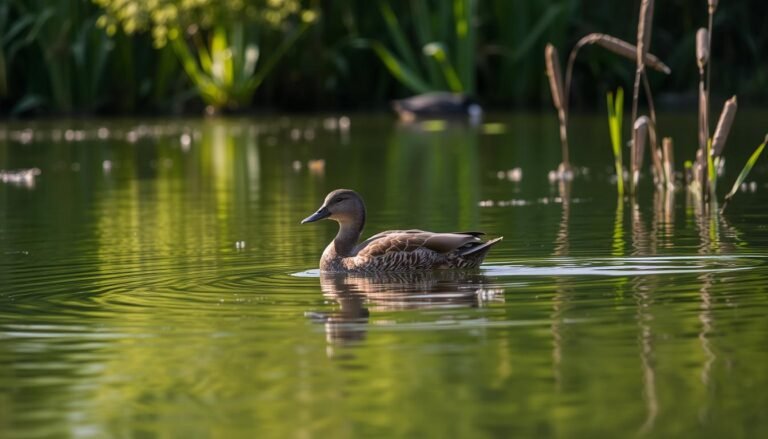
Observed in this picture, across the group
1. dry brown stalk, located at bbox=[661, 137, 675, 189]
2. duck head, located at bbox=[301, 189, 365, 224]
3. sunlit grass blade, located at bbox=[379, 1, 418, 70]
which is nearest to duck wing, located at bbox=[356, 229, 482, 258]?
duck head, located at bbox=[301, 189, 365, 224]

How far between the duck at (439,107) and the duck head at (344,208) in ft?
68.5

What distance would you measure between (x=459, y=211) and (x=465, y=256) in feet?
15.6

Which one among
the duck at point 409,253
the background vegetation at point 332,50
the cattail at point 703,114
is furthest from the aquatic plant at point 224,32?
the duck at point 409,253

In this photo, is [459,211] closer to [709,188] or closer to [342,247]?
[709,188]

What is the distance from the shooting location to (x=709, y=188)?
1404cm

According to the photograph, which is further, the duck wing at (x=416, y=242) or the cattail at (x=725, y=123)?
the cattail at (x=725, y=123)

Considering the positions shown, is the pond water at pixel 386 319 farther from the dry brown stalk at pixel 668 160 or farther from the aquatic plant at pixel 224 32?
the aquatic plant at pixel 224 32

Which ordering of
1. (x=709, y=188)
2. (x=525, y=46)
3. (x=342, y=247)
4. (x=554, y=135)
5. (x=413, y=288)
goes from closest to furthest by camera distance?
1. (x=413, y=288)
2. (x=342, y=247)
3. (x=709, y=188)
4. (x=554, y=135)
5. (x=525, y=46)

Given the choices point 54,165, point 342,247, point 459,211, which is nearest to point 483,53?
point 54,165

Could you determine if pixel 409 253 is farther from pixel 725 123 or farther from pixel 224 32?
pixel 224 32

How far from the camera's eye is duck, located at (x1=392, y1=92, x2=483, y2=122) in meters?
31.8

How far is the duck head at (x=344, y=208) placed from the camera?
10805 mm

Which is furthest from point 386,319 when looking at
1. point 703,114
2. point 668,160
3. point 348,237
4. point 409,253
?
point 668,160

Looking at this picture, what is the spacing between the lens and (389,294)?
9281mm
